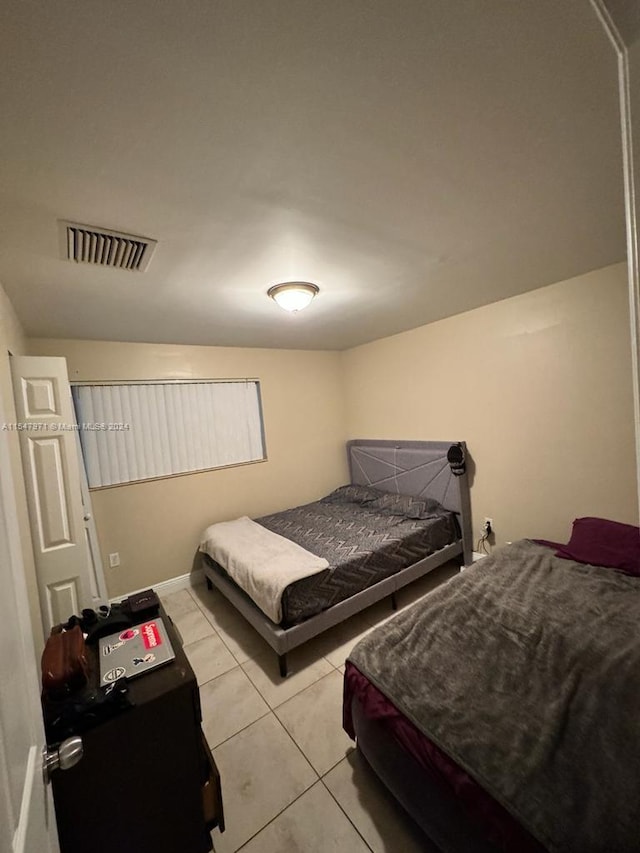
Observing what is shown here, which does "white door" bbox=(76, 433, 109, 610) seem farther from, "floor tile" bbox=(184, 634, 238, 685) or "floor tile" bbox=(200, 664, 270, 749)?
"floor tile" bbox=(200, 664, 270, 749)

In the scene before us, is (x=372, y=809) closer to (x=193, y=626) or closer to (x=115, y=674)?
(x=115, y=674)

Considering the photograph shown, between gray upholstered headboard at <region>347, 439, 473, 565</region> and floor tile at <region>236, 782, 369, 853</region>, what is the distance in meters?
2.25

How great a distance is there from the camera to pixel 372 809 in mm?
1362

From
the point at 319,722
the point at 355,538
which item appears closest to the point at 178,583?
the point at 355,538

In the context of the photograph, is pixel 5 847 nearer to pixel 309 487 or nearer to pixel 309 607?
pixel 309 607

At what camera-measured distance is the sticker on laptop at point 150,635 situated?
1247 millimetres

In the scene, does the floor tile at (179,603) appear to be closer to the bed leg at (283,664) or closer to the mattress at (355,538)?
the mattress at (355,538)

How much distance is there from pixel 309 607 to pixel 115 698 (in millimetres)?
1339

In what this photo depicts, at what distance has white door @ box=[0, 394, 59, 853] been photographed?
1.53 ft

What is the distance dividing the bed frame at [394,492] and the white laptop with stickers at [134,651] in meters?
0.98

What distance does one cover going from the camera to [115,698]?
985mm

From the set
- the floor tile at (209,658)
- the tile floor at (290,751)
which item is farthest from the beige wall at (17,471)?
the tile floor at (290,751)

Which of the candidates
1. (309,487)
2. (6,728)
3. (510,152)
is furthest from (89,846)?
(309,487)

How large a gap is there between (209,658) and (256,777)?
0.93 meters
